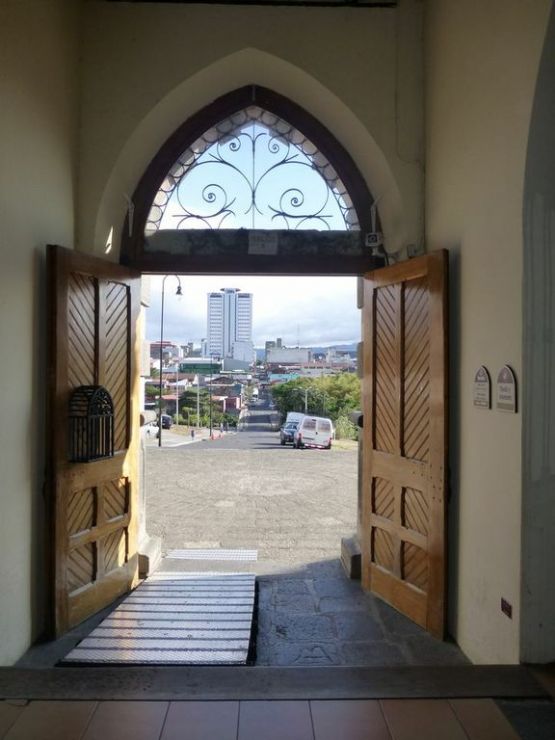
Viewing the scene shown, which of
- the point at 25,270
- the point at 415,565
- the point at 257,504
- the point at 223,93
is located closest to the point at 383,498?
the point at 415,565

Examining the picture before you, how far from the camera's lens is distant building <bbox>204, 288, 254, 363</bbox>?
4722 cm

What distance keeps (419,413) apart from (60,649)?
2438mm

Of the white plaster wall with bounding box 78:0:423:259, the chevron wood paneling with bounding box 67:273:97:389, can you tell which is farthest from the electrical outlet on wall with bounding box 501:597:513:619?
the chevron wood paneling with bounding box 67:273:97:389

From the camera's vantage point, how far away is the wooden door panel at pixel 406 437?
305 cm

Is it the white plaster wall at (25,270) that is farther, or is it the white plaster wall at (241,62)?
the white plaster wall at (241,62)

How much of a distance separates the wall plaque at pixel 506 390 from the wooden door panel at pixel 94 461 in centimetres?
234

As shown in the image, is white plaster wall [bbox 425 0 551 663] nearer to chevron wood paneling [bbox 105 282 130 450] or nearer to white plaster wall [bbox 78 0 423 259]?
white plaster wall [bbox 78 0 423 259]

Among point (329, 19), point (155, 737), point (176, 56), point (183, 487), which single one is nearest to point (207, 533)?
point (183, 487)

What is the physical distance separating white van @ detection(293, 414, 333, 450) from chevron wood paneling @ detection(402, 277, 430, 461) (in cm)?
1826

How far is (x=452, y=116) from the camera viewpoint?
315cm

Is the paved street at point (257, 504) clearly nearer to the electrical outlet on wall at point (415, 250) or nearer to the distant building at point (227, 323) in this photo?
the electrical outlet on wall at point (415, 250)

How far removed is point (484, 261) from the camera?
8.87ft

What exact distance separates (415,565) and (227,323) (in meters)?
44.8

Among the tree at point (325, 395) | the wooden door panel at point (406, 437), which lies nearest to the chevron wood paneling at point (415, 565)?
the wooden door panel at point (406, 437)
